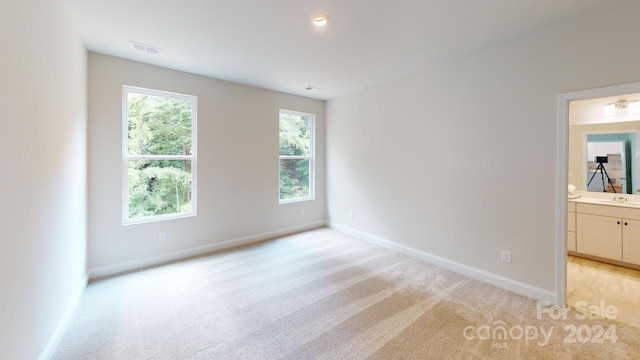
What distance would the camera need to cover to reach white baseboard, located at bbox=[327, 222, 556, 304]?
2633 millimetres

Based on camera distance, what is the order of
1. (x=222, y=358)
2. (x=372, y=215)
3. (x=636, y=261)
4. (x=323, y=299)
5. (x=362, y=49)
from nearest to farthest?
(x=222, y=358) → (x=323, y=299) → (x=362, y=49) → (x=636, y=261) → (x=372, y=215)

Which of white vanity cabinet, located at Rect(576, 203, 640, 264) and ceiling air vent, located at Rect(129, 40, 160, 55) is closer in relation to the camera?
ceiling air vent, located at Rect(129, 40, 160, 55)

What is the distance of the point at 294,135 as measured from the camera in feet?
16.9

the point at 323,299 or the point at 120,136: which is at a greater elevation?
the point at 120,136

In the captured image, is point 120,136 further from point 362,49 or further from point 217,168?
point 362,49

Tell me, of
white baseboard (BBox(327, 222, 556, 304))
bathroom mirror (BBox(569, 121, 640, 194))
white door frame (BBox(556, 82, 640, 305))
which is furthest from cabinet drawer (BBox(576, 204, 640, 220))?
white baseboard (BBox(327, 222, 556, 304))

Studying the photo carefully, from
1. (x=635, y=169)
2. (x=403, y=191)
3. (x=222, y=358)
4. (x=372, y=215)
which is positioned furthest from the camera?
(x=372, y=215)

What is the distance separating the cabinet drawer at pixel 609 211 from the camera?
3.25 metres

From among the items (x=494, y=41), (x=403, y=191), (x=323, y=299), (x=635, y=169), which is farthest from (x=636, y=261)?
Answer: (x=323, y=299)

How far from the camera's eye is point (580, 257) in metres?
3.71

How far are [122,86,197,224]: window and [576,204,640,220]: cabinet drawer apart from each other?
5.57 metres

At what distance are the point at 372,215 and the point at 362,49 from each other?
104 inches

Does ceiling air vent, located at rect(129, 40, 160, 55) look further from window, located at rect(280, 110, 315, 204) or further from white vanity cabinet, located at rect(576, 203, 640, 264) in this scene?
white vanity cabinet, located at rect(576, 203, 640, 264)

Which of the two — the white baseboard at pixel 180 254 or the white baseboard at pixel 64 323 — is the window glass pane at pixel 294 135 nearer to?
the white baseboard at pixel 180 254
